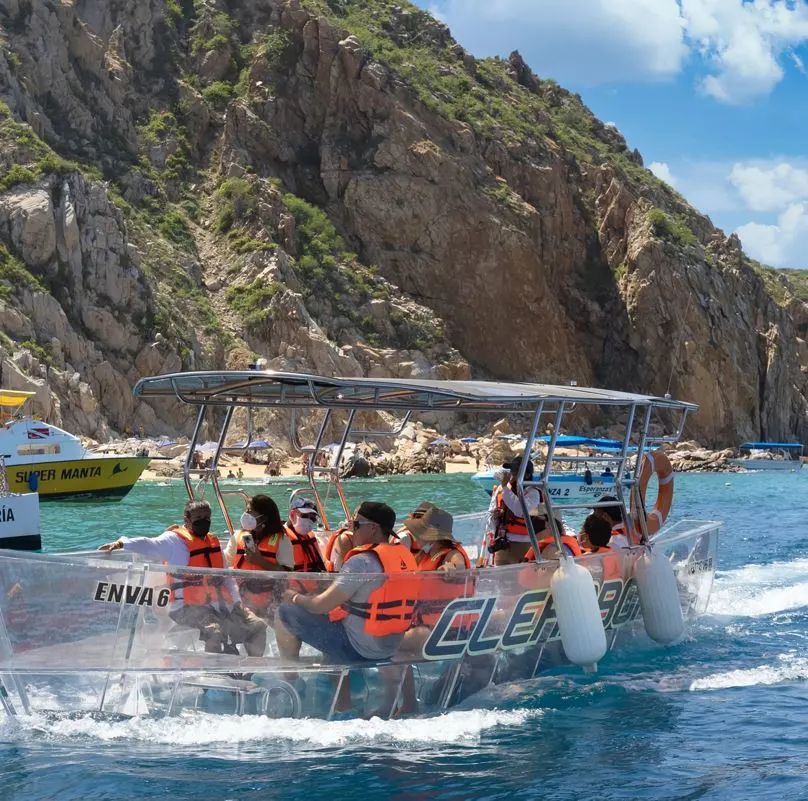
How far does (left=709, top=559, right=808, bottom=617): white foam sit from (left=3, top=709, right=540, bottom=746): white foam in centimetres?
692

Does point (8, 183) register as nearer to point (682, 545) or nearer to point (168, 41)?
point (168, 41)

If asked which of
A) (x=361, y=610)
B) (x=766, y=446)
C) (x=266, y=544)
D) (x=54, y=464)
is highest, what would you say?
(x=766, y=446)

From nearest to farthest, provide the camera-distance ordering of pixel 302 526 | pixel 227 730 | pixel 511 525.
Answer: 1. pixel 227 730
2. pixel 302 526
3. pixel 511 525

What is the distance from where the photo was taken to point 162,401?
4969cm

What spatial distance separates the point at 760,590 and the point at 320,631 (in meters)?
9.35

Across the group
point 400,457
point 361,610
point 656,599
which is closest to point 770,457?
point 400,457

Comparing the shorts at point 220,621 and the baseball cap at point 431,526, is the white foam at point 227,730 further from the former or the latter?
the baseball cap at point 431,526

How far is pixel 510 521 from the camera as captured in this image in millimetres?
10867

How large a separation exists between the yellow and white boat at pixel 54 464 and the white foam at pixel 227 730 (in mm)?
27029

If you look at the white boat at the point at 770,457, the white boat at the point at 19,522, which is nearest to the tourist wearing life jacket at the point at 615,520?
the white boat at the point at 19,522

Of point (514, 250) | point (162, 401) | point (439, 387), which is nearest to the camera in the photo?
point (439, 387)

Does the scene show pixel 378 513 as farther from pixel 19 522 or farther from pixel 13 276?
pixel 13 276

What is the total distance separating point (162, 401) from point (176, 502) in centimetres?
1911

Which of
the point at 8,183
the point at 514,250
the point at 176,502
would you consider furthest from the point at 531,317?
the point at 176,502
